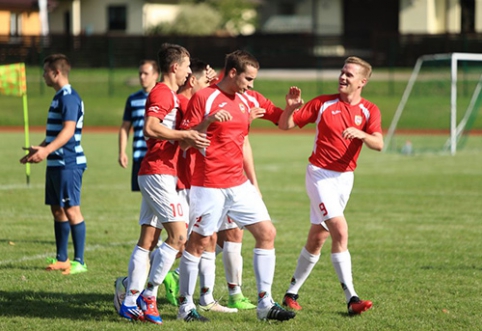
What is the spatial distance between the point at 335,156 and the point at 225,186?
115 centimetres

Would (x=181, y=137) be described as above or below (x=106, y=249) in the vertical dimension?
above

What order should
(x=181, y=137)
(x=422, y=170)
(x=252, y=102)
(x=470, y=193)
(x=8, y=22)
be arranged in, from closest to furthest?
1. (x=181, y=137)
2. (x=252, y=102)
3. (x=470, y=193)
4. (x=422, y=170)
5. (x=8, y=22)

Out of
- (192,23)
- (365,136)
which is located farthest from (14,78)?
(192,23)

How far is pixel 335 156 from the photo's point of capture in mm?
7473

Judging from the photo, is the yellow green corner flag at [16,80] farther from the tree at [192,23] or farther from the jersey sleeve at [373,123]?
the tree at [192,23]

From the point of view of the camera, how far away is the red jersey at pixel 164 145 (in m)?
6.91

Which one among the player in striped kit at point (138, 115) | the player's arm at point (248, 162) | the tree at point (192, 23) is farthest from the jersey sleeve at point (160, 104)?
the tree at point (192, 23)

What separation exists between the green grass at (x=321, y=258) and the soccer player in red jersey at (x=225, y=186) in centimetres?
33

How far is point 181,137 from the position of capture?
6.66 metres

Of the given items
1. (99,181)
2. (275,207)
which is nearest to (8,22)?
(99,181)

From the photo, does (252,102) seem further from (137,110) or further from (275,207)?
(275,207)

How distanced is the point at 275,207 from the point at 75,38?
29765 millimetres

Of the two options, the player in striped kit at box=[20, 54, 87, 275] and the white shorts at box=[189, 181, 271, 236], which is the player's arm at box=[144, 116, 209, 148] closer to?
the white shorts at box=[189, 181, 271, 236]

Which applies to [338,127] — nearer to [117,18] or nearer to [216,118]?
[216,118]
